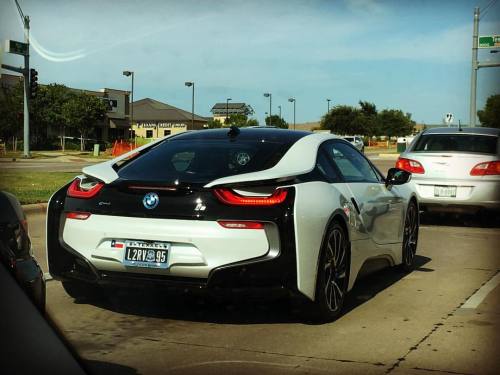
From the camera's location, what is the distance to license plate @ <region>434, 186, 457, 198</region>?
9.30 meters

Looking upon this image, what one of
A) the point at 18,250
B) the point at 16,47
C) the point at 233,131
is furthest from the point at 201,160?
the point at 16,47

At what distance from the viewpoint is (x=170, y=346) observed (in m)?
3.77

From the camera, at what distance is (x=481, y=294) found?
17.8ft

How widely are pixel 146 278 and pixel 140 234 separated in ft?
0.91

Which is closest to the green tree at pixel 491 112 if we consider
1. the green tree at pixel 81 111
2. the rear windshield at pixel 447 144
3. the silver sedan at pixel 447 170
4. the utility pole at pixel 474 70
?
the utility pole at pixel 474 70

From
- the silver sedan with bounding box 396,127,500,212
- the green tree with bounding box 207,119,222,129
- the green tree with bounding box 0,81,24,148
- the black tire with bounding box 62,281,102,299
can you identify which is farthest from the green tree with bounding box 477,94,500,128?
the silver sedan with bounding box 396,127,500,212

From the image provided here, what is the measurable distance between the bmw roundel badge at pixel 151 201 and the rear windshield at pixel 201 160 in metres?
0.13

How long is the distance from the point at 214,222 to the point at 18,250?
6.74 ft

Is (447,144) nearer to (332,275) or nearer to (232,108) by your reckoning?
(332,275)

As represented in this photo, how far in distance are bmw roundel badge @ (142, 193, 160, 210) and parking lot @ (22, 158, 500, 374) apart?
1.77 ft

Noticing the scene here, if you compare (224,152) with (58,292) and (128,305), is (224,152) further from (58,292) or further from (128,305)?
(58,292)

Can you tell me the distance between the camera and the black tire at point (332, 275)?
4281 mm

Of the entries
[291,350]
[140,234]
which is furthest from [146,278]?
[291,350]

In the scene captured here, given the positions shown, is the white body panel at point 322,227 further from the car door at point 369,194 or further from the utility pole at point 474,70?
the utility pole at point 474,70
